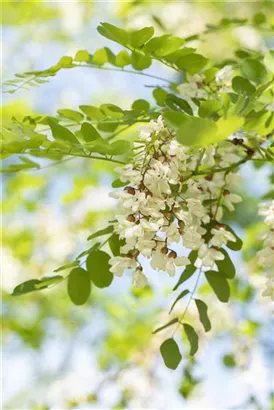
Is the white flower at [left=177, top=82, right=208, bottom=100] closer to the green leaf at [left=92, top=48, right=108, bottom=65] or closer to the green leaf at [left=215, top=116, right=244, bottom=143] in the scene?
the green leaf at [left=92, top=48, right=108, bottom=65]

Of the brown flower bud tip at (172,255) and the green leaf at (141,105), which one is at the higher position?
→ the brown flower bud tip at (172,255)

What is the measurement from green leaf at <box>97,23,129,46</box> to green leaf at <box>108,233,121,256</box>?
0.21 m

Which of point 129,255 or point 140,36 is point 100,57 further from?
point 129,255

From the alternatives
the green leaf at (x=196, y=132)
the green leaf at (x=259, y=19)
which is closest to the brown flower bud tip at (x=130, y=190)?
the green leaf at (x=196, y=132)

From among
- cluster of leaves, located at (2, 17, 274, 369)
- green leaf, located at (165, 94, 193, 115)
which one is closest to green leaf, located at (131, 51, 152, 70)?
cluster of leaves, located at (2, 17, 274, 369)

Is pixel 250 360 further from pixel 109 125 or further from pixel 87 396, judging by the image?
pixel 109 125

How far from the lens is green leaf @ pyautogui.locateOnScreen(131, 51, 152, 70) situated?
0.77m

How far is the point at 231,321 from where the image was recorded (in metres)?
1.63

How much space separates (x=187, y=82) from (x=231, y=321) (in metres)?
0.96

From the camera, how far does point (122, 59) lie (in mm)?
800

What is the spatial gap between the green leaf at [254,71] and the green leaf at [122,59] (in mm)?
138

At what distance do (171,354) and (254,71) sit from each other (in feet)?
1.11

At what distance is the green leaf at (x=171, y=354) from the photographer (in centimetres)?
70

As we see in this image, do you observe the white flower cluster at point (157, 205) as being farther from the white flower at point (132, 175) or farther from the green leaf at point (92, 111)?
the green leaf at point (92, 111)
